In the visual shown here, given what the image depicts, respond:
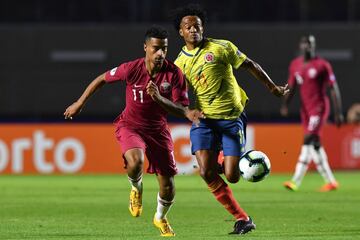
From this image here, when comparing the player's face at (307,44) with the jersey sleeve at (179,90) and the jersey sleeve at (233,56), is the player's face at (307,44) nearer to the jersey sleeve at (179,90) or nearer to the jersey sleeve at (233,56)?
the jersey sleeve at (233,56)

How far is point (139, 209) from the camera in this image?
10.4 m

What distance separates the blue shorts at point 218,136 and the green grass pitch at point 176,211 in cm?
80

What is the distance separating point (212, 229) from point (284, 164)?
37.2ft

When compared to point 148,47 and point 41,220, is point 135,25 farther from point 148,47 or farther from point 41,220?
point 148,47

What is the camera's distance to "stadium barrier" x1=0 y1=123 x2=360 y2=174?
21172 mm

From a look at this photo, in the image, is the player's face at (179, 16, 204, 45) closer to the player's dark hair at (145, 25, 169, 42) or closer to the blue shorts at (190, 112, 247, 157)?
the player's dark hair at (145, 25, 169, 42)

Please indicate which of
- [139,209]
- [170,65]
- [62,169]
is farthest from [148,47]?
[62,169]

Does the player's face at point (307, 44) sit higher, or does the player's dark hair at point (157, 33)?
the player's dark hair at point (157, 33)

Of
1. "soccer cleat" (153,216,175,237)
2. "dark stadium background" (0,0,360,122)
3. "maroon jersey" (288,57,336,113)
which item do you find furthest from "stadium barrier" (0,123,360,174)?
"soccer cleat" (153,216,175,237)

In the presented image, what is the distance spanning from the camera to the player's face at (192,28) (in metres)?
10.3

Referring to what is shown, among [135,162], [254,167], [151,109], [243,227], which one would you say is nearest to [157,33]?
[151,109]

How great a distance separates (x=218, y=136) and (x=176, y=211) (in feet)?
8.27

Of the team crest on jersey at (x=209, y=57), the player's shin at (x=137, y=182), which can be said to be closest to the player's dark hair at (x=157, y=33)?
the team crest on jersey at (x=209, y=57)

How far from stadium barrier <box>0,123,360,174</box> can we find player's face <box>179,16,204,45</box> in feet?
35.0
